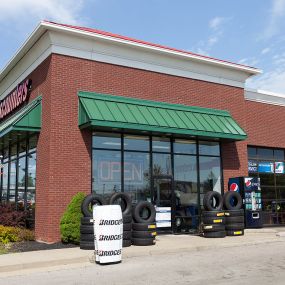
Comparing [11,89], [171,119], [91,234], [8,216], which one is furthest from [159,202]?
[11,89]

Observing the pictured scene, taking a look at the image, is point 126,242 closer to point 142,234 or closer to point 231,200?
point 142,234

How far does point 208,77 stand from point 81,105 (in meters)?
6.56

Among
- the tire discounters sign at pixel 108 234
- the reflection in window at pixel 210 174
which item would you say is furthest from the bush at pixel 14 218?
the reflection in window at pixel 210 174

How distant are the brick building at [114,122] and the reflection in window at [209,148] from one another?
0.15 feet

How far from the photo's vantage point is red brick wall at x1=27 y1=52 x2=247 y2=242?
47.9ft

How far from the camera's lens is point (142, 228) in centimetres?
Result: 1341

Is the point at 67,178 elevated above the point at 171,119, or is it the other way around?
the point at 171,119

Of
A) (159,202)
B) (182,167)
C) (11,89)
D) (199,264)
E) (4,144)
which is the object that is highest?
(11,89)

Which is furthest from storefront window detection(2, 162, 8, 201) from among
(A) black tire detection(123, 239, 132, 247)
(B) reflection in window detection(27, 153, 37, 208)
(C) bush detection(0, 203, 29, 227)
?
(A) black tire detection(123, 239, 132, 247)

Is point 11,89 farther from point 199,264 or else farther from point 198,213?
point 199,264

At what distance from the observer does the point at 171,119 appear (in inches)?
659

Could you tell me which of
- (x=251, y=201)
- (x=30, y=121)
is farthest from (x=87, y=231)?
(x=251, y=201)

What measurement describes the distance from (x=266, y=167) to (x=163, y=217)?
24.8ft

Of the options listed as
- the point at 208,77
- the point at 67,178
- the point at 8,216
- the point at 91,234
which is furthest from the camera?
the point at 208,77
